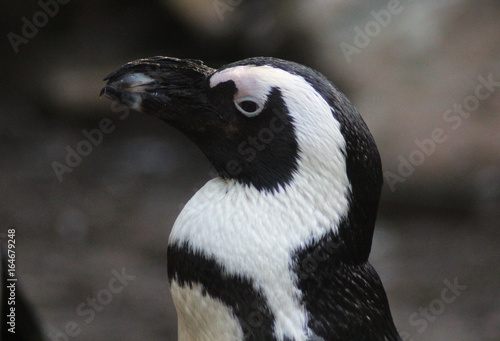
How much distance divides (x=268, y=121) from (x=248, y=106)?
3 cm

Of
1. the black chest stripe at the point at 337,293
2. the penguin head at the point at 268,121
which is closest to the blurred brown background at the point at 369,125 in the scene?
the black chest stripe at the point at 337,293

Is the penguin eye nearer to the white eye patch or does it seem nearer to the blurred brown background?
the white eye patch

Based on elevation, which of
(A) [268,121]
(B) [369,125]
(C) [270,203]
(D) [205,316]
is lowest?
(D) [205,316]

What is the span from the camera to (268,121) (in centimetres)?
97

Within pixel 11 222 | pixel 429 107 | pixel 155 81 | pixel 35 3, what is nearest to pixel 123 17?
pixel 35 3

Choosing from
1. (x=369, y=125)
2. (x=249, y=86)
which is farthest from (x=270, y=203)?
(x=369, y=125)

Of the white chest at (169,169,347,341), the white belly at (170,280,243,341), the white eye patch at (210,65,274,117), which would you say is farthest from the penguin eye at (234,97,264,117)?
the white belly at (170,280,243,341)

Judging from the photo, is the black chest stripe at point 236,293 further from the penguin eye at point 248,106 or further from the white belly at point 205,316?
the penguin eye at point 248,106

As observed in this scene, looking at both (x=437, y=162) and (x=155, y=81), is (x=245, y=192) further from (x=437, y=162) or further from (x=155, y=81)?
(x=437, y=162)

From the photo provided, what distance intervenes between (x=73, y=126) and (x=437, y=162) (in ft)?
4.94

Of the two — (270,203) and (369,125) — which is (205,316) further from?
(369,125)

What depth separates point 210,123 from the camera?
1005 millimetres

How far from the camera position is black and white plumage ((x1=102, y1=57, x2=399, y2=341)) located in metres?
0.95

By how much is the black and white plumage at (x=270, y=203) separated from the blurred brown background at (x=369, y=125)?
146 cm
